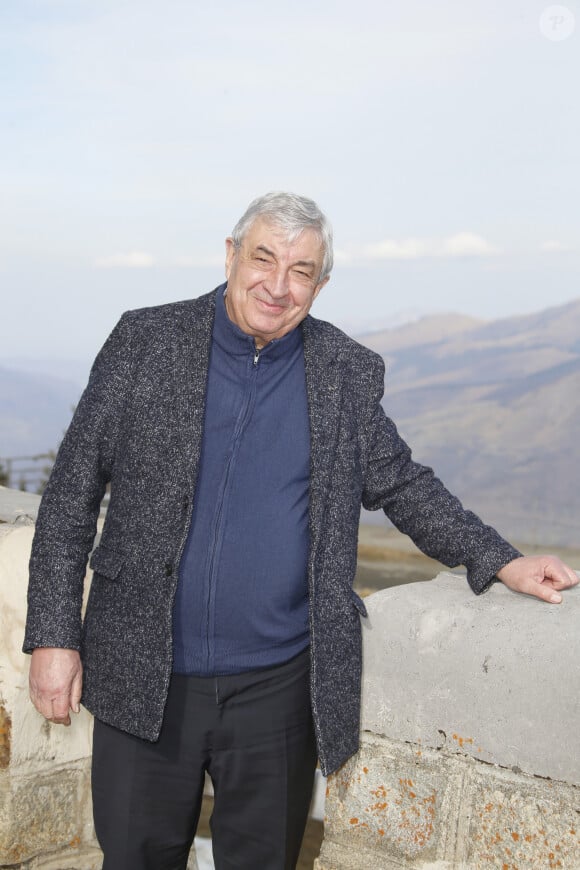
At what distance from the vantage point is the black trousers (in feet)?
6.05

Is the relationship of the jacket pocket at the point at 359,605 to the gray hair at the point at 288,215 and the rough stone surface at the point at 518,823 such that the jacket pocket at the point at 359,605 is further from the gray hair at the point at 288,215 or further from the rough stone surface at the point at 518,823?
the gray hair at the point at 288,215

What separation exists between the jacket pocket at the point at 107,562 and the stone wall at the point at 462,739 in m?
0.49

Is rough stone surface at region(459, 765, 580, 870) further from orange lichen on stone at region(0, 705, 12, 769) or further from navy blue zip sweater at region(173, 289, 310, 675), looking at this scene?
orange lichen on stone at region(0, 705, 12, 769)

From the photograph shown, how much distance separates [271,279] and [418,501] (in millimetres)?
547

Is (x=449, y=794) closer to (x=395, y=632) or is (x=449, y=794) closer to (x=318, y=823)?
(x=395, y=632)

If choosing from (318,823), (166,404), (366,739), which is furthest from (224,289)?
(318,823)

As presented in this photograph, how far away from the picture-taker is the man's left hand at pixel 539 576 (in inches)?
74.6

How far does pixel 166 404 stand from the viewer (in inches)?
73.0

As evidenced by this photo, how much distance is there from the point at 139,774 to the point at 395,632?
0.54m

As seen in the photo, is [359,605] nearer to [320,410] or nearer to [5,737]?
[320,410]

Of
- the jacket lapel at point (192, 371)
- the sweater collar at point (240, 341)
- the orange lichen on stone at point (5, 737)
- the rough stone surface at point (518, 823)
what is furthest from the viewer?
→ the orange lichen on stone at point (5, 737)

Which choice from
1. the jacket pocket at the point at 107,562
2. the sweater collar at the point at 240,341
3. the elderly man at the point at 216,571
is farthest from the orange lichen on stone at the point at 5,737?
the sweater collar at the point at 240,341

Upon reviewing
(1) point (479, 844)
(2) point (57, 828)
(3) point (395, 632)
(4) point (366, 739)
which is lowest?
(2) point (57, 828)

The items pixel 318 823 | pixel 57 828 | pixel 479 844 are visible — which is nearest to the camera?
pixel 479 844
